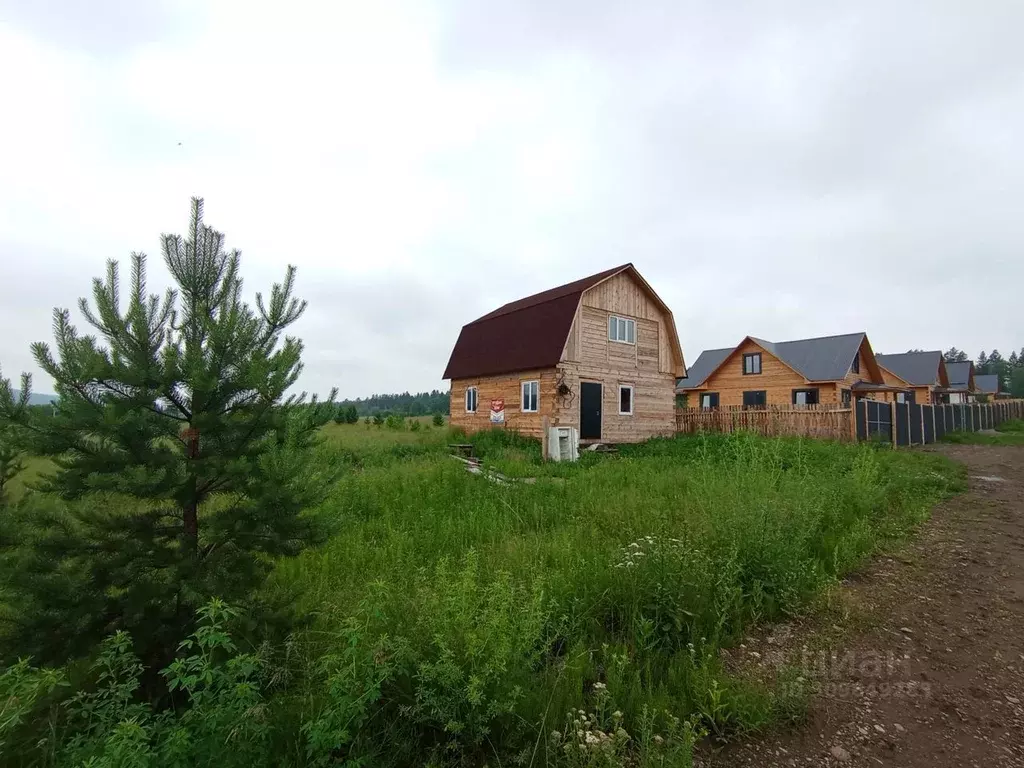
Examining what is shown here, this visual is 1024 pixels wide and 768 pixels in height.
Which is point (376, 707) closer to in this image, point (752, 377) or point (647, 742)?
point (647, 742)

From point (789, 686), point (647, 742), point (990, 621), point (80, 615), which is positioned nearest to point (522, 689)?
point (647, 742)

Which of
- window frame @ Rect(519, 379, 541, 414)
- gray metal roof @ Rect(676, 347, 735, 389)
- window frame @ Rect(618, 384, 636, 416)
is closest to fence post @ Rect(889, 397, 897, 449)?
window frame @ Rect(618, 384, 636, 416)

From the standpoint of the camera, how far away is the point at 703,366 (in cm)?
3916

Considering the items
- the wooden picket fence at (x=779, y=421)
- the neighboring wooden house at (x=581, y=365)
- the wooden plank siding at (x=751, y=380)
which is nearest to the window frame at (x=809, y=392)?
the wooden plank siding at (x=751, y=380)

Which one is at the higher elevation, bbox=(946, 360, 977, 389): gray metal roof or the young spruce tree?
Answer: bbox=(946, 360, 977, 389): gray metal roof

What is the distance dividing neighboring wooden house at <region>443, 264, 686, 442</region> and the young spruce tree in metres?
12.7

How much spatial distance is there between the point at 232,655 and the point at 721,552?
4.39 metres

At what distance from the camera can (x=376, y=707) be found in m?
2.82

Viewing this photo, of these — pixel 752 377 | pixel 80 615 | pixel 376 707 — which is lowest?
pixel 376 707

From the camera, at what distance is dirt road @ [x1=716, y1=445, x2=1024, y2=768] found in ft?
9.19

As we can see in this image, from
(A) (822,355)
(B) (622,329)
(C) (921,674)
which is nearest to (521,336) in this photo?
(B) (622,329)

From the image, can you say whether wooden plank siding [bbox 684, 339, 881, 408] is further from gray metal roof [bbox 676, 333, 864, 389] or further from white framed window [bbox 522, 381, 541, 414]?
white framed window [bbox 522, 381, 541, 414]

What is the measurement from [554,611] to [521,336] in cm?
1587

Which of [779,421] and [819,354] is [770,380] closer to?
[819,354]
